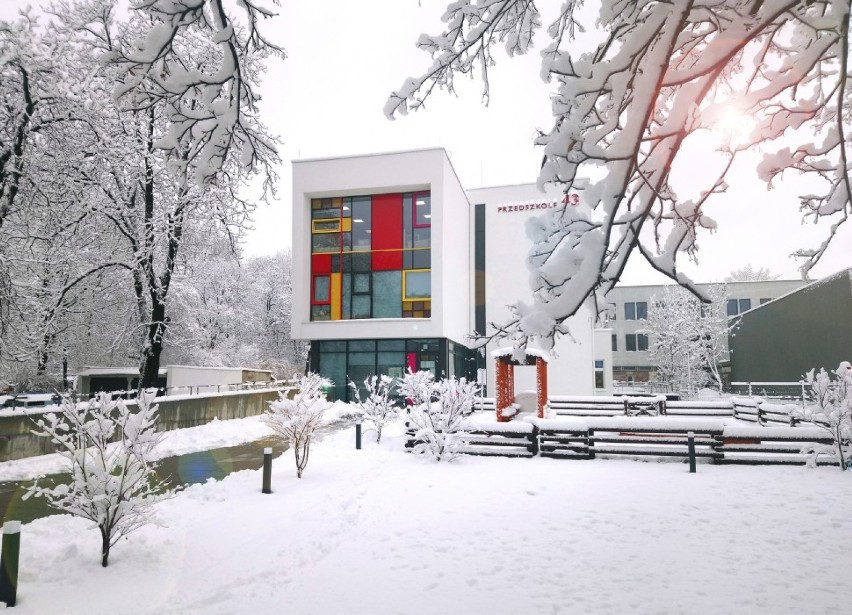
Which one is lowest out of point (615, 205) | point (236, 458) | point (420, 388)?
point (236, 458)

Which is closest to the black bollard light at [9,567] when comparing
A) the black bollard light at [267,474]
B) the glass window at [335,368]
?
the black bollard light at [267,474]

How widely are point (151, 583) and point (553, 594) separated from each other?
13.0 ft

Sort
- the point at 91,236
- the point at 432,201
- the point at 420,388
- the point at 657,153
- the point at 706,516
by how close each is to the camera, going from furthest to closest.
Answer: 1. the point at 432,201
2. the point at 91,236
3. the point at 420,388
4. the point at 706,516
5. the point at 657,153

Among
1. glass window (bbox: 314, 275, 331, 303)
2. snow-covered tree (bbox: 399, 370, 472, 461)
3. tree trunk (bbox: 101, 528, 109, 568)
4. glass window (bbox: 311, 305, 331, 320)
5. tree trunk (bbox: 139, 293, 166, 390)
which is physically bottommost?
tree trunk (bbox: 101, 528, 109, 568)

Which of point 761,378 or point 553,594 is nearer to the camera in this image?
point 553,594

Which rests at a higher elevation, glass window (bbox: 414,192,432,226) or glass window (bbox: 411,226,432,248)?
glass window (bbox: 414,192,432,226)

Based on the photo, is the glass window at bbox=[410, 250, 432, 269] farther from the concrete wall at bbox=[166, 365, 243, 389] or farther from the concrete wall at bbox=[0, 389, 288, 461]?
the concrete wall at bbox=[166, 365, 243, 389]

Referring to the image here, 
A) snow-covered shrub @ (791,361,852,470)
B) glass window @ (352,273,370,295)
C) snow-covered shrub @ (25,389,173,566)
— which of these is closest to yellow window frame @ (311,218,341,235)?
glass window @ (352,273,370,295)

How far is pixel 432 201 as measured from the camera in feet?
94.3

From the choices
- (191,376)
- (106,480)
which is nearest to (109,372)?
(191,376)

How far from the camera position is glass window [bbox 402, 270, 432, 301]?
2873 centimetres

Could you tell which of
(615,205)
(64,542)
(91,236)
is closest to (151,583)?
(64,542)

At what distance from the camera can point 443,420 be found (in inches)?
469

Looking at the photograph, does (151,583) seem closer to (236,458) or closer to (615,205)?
(615,205)
